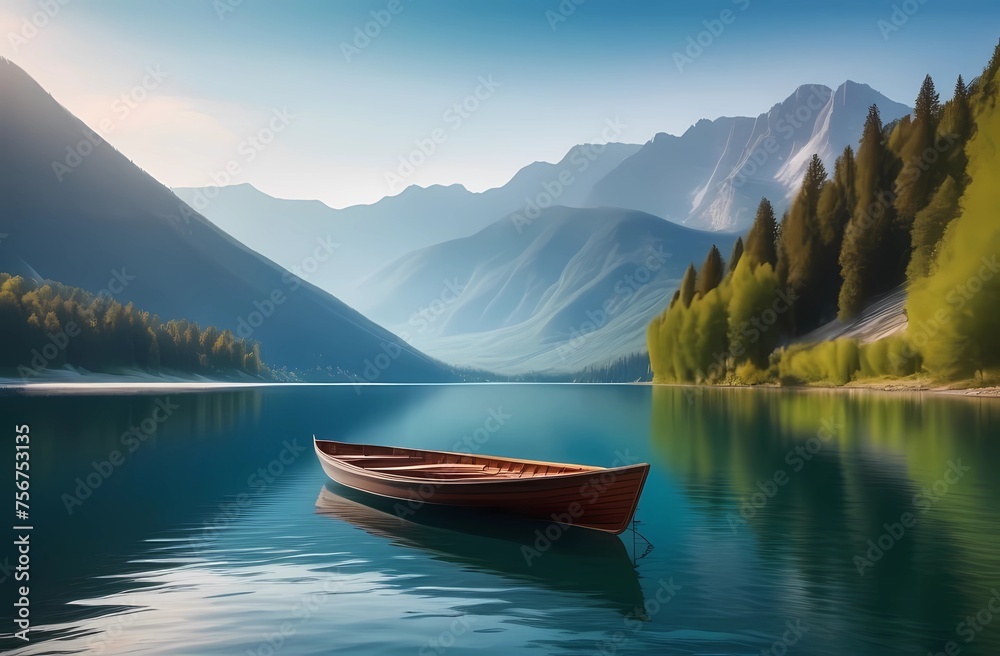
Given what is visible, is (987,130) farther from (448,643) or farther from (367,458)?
(448,643)

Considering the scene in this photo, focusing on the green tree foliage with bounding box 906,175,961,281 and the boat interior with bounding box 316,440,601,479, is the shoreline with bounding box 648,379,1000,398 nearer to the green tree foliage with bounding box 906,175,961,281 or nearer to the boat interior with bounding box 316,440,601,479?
the green tree foliage with bounding box 906,175,961,281

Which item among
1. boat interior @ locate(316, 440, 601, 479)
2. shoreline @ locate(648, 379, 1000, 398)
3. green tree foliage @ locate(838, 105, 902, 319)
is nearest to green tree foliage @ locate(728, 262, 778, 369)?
shoreline @ locate(648, 379, 1000, 398)

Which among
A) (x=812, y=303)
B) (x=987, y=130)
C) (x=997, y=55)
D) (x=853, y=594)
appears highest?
(x=997, y=55)

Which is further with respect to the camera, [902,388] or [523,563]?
[902,388]

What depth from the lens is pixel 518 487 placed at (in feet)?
96.1

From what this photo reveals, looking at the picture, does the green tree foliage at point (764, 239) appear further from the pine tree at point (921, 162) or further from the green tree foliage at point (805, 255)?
the pine tree at point (921, 162)

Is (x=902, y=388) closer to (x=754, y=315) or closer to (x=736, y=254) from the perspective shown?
(x=754, y=315)

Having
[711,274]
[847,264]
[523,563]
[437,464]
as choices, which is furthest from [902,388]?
[523,563]

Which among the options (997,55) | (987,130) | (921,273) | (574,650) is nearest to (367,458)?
(574,650)

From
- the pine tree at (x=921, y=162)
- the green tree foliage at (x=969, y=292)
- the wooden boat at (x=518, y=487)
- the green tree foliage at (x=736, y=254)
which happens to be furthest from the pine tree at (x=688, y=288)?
the wooden boat at (x=518, y=487)

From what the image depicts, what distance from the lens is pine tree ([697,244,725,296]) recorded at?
18548cm

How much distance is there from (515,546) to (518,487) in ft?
9.63

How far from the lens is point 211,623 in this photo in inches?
739

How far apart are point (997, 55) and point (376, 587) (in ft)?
535
